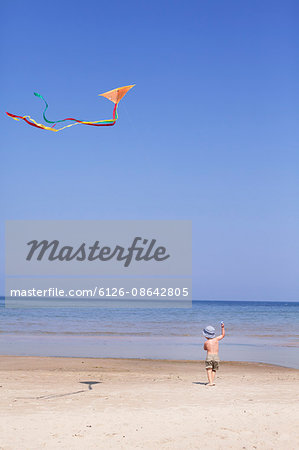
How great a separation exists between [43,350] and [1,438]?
475 inches

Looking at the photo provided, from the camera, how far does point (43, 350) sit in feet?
59.2

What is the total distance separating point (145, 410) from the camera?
25.7ft

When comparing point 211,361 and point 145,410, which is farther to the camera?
point 211,361

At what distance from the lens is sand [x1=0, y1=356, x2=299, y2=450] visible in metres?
6.30

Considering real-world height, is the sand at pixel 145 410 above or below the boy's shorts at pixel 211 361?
below

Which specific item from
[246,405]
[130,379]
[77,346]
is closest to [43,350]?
[77,346]

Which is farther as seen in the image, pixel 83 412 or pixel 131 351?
pixel 131 351

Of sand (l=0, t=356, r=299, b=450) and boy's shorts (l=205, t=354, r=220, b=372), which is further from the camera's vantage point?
boy's shorts (l=205, t=354, r=220, b=372)

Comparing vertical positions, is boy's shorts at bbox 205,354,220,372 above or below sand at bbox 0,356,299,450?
above

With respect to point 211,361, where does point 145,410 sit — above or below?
below

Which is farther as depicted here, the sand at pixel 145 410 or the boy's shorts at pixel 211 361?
the boy's shorts at pixel 211 361

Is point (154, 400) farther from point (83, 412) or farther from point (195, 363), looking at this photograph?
point (195, 363)

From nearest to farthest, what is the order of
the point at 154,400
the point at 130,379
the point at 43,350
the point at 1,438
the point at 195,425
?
1. the point at 1,438
2. the point at 195,425
3. the point at 154,400
4. the point at 130,379
5. the point at 43,350

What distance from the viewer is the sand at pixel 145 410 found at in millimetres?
6301
